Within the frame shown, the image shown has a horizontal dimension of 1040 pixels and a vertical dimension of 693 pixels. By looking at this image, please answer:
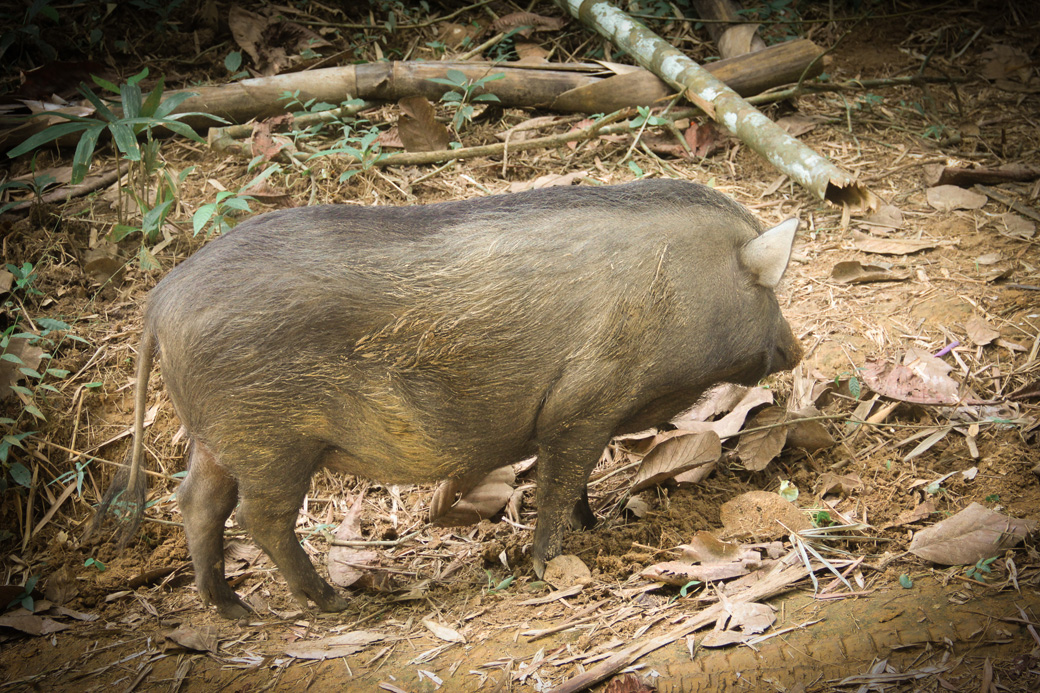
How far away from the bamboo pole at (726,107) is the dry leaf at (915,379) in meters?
1.12

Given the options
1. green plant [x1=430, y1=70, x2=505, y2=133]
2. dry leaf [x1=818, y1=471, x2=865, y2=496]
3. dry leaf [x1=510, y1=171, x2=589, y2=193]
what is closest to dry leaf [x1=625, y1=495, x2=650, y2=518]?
dry leaf [x1=818, y1=471, x2=865, y2=496]

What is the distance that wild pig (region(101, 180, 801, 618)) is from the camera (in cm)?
276

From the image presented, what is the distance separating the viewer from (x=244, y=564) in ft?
12.4

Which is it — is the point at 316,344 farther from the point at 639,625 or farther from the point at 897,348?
the point at 897,348

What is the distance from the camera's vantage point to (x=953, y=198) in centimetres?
493

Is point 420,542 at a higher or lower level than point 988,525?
lower

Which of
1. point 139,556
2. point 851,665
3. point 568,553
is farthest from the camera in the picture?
point 139,556

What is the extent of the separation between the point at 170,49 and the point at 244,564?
411 cm

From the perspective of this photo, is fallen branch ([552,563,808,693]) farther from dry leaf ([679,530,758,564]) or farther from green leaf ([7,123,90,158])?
green leaf ([7,123,90,158])

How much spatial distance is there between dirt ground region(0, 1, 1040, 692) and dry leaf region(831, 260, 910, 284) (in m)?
0.04

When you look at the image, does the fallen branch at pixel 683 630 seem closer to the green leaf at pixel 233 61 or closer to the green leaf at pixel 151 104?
the green leaf at pixel 151 104

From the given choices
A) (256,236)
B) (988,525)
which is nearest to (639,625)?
(988,525)

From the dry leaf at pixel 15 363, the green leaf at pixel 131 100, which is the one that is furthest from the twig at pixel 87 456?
the green leaf at pixel 131 100

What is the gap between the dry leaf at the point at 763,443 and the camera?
3.77 m
